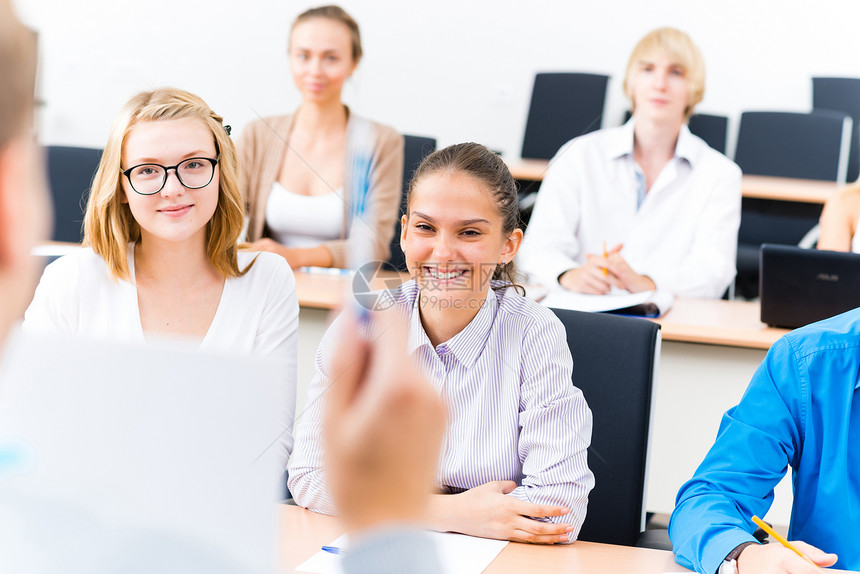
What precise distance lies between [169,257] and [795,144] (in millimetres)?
3006

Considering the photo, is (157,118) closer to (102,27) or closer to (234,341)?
(234,341)

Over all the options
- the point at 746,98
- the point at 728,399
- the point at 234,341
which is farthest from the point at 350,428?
the point at 746,98

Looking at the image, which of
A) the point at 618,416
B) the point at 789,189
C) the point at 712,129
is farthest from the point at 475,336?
the point at 712,129

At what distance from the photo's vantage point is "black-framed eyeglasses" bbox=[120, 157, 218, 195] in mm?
446

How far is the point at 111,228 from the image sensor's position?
2.00ft

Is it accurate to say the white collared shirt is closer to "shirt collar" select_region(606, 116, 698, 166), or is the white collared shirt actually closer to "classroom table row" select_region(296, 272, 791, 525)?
"shirt collar" select_region(606, 116, 698, 166)

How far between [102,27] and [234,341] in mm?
2680

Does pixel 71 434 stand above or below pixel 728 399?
above

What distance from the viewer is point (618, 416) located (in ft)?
3.61

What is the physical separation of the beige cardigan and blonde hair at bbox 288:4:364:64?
23cm

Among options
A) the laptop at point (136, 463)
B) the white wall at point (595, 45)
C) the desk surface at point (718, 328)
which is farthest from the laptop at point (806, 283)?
the white wall at point (595, 45)

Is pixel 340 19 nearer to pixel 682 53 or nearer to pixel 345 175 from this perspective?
pixel 345 175

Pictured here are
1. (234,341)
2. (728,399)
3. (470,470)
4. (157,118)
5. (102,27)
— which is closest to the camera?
(234,341)

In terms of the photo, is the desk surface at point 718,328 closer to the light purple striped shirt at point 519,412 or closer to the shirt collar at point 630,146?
the shirt collar at point 630,146
